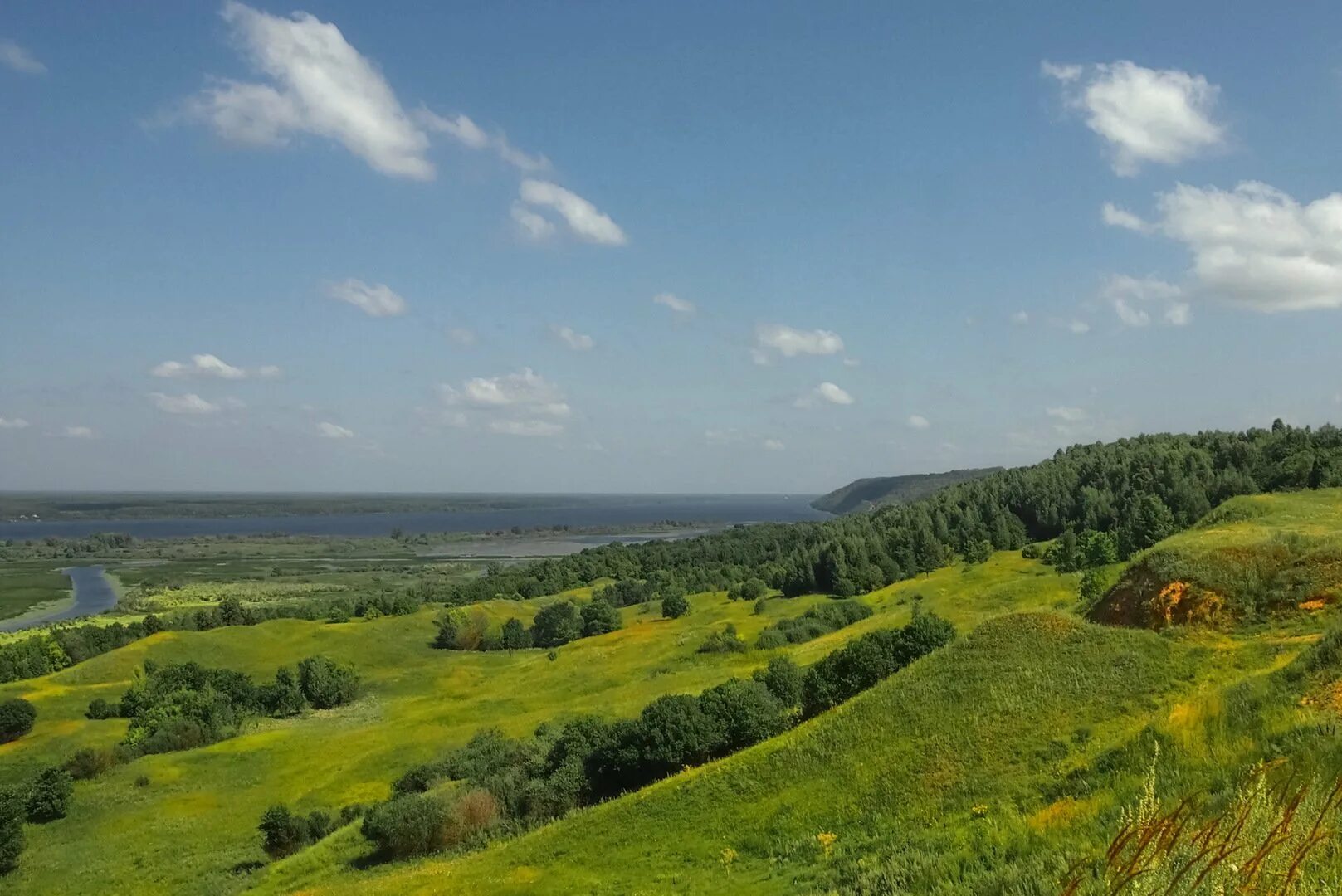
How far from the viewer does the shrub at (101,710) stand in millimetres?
74688

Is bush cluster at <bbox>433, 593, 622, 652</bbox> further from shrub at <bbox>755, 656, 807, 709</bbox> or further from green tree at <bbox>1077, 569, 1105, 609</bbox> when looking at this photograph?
shrub at <bbox>755, 656, 807, 709</bbox>

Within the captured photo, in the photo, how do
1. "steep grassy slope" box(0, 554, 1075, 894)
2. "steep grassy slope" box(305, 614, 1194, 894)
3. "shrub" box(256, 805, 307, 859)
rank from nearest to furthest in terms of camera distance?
"steep grassy slope" box(305, 614, 1194, 894), "shrub" box(256, 805, 307, 859), "steep grassy slope" box(0, 554, 1075, 894)

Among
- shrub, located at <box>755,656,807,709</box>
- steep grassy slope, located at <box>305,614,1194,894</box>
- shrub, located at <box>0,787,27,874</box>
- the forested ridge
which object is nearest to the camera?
steep grassy slope, located at <box>305,614,1194,894</box>

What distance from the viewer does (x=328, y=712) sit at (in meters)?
80.2

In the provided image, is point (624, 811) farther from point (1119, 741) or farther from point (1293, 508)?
point (1293, 508)

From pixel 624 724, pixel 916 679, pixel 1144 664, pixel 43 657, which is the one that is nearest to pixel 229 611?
pixel 43 657

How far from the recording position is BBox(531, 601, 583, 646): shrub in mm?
113125

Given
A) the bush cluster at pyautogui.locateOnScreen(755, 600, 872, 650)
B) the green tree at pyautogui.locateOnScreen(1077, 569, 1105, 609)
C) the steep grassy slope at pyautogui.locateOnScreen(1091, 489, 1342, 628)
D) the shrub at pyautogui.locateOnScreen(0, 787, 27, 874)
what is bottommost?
the shrub at pyautogui.locateOnScreen(0, 787, 27, 874)

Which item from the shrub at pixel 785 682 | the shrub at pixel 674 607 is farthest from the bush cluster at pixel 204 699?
the shrub at pixel 785 682

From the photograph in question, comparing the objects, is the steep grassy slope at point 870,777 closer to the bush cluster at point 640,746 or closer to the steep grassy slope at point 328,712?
the bush cluster at point 640,746

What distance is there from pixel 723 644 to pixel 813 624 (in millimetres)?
11567

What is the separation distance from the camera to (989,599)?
74125 millimetres

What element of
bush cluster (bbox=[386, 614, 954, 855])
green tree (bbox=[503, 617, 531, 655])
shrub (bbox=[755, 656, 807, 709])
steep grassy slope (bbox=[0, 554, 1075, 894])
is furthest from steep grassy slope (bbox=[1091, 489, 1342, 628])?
green tree (bbox=[503, 617, 531, 655])

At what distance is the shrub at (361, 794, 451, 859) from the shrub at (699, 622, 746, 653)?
45.2 m
